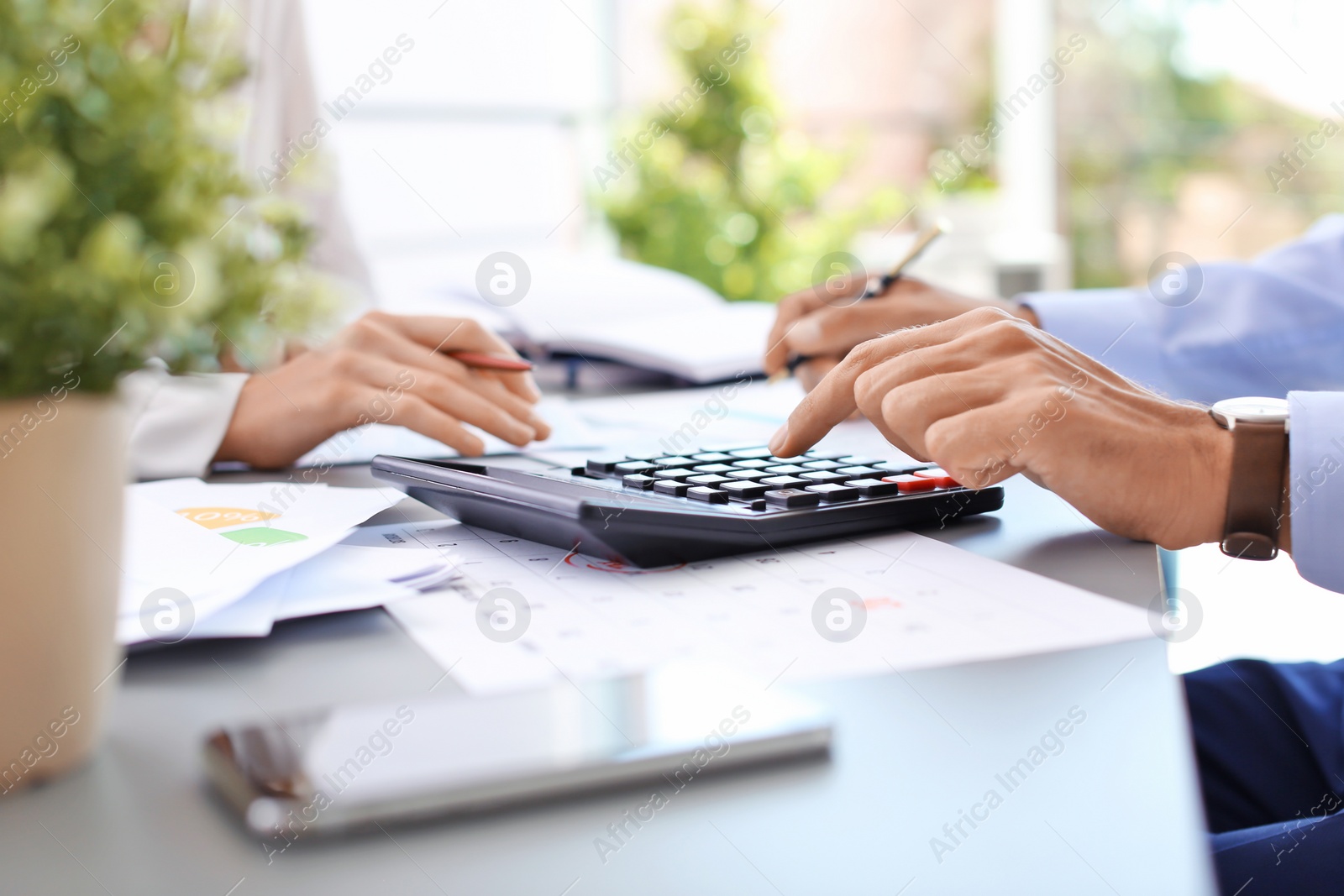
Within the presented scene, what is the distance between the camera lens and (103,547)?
1.17 ft

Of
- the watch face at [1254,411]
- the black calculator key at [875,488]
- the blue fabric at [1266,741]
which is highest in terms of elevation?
the watch face at [1254,411]

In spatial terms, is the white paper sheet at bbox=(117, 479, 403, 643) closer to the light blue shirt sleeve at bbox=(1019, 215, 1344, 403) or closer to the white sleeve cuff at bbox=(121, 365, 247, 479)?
the white sleeve cuff at bbox=(121, 365, 247, 479)

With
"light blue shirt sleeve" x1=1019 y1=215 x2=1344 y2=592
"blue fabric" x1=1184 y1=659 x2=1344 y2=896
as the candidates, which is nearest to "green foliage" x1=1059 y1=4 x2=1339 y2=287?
"light blue shirt sleeve" x1=1019 y1=215 x2=1344 y2=592

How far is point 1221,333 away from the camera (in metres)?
1.12

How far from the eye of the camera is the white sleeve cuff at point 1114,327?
3.67 feet

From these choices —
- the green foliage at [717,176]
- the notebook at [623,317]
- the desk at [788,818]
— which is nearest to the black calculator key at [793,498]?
the desk at [788,818]

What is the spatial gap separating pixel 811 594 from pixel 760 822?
197 mm

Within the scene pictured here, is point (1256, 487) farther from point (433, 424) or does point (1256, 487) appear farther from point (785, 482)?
point (433, 424)

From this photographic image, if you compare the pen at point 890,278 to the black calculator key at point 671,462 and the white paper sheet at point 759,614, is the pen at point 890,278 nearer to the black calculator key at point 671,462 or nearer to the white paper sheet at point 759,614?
the black calculator key at point 671,462

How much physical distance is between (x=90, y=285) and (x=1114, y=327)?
1052mm

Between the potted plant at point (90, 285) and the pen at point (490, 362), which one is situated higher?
the potted plant at point (90, 285)

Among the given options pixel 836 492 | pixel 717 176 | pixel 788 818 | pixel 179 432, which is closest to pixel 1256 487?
pixel 836 492

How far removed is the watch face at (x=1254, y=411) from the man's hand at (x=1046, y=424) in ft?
0.04

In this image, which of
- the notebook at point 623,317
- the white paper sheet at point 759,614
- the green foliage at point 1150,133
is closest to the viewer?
the white paper sheet at point 759,614
